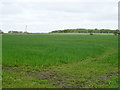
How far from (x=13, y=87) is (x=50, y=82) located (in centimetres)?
337

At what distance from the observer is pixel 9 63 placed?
28.6 m

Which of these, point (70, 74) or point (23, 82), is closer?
point (23, 82)

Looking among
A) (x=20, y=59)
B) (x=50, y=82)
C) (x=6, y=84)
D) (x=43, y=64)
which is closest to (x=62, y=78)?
(x=50, y=82)

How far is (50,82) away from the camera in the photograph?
19.9m

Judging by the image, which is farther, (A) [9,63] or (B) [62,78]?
(A) [9,63]

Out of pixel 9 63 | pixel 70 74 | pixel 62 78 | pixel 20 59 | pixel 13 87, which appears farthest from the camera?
pixel 20 59

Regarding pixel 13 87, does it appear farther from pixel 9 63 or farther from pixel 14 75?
pixel 9 63

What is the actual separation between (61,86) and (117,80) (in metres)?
5.19

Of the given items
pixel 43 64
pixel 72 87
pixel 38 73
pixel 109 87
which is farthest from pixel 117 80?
pixel 43 64

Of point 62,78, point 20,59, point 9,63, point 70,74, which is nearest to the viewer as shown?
point 62,78

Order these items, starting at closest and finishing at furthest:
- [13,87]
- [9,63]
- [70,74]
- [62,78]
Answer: [13,87] → [62,78] → [70,74] → [9,63]

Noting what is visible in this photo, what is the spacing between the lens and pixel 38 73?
24094 millimetres

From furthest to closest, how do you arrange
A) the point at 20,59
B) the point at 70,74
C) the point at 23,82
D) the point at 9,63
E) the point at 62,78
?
the point at 20,59, the point at 9,63, the point at 70,74, the point at 62,78, the point at 23,82

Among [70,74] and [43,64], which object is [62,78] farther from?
[43,64]
